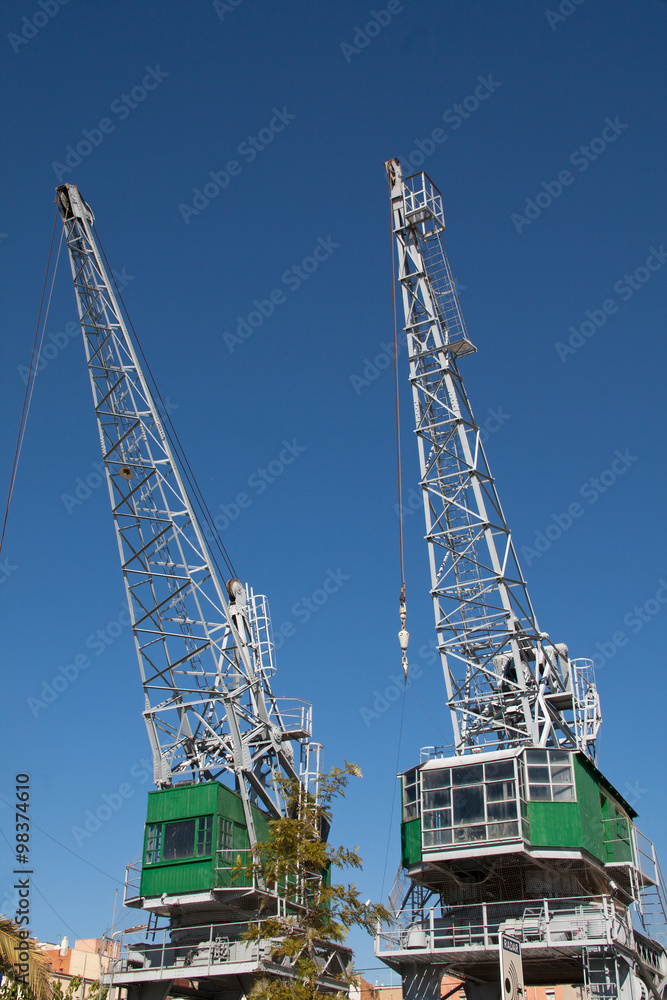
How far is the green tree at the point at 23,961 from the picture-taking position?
25.8m

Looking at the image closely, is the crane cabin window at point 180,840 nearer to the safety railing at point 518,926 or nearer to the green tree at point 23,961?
the safety railing at point 518,926

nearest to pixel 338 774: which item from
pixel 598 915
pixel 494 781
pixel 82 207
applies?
pixel 494 781

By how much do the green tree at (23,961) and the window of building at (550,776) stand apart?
23.9 metres

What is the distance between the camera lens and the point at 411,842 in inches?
1826

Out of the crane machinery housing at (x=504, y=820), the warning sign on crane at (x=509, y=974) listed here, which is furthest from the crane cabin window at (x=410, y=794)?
the warning sign on crane at (x=509, y=974)

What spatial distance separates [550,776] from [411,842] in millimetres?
7590

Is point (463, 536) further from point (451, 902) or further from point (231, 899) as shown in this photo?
point (231, 899)

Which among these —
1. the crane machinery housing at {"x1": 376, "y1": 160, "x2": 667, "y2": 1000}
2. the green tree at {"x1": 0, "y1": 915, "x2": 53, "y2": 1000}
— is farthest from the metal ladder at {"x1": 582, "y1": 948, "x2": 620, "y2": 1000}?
the green tree at {"x1": 0, "y1": 915, "x2": 53, "y2": 1000}

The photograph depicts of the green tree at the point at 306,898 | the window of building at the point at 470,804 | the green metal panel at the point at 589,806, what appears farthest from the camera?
the green metal panel at the point at 589,806

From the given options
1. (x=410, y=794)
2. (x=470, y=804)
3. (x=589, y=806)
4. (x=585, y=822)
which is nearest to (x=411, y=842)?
(x=410, y=794)

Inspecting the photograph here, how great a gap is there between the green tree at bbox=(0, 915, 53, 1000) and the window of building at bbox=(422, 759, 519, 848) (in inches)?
830

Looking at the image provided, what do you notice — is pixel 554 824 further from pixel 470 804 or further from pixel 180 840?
pixel 180 840

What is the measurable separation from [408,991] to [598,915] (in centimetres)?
972

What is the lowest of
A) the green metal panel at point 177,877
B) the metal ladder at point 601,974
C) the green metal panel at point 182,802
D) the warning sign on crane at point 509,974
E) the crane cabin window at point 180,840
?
the warning sign on crane at point 509,974
